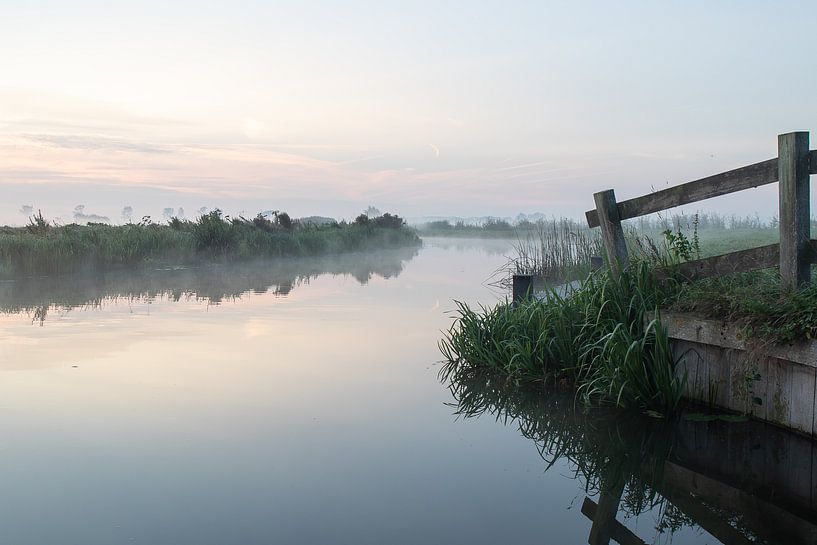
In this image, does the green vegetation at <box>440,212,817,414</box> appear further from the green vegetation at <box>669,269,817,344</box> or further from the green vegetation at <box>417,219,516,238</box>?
the green vegetation at <box>417,219,516,238</box>

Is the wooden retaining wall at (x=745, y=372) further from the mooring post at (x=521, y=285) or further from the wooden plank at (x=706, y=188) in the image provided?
the mooring post at (x=521, y=285)

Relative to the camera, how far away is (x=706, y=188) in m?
5.45

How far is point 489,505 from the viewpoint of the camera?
3791 millimetres

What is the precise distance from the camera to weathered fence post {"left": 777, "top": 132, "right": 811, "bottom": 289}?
195 inches

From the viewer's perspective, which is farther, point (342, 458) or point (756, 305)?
point (756, 305)

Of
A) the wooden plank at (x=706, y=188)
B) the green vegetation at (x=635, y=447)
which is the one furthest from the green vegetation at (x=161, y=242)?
the wooden plank at (x=706, y=188)

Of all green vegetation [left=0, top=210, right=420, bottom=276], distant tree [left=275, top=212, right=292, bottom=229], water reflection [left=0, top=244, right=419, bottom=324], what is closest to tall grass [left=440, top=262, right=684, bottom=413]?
water reflection [left=0, top=244, right=419, bottom=324]

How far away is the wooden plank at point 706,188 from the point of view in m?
5.18

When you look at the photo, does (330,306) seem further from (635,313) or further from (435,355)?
(635,313)

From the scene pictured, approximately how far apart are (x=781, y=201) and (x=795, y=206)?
123mm

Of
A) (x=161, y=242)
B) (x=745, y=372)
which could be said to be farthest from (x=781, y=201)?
(x=161, y=242)

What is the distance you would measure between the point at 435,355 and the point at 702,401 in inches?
132

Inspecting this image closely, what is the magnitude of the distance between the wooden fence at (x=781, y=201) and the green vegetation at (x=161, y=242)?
643 inches

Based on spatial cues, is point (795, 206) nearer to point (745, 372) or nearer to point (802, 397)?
point (745, 372)
